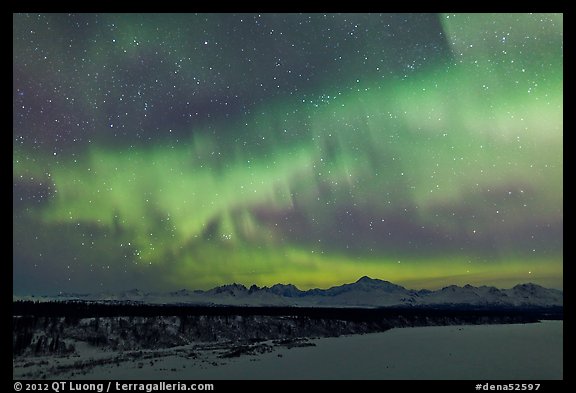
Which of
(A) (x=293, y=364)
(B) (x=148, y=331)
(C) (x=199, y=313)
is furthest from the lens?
(C) (x=199, y=313)

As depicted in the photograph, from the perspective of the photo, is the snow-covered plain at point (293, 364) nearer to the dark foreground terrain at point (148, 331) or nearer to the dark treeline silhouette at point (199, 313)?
the dark foreground terrain at point (148, 331)

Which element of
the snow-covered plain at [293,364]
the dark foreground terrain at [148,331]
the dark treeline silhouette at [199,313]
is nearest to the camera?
the snow-covered plain at [293,364]

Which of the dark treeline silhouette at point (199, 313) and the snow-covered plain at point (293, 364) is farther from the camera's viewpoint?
the dark treeline silhouette at point (199, 313)

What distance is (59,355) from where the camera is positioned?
2627cm

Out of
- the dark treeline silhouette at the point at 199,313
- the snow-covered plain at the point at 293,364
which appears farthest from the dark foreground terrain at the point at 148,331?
the dark treeline silhouette at the point at 199,313

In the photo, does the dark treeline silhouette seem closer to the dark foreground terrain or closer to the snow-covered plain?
the dark foreground terrain

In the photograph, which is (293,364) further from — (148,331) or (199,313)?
(199,313)

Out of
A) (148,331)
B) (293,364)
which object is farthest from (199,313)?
(293,364)

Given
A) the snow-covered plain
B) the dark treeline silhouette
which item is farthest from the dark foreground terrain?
the dark treeline silhouette

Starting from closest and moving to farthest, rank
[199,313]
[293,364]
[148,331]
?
[293,364] < [148,331] < [199,313]
